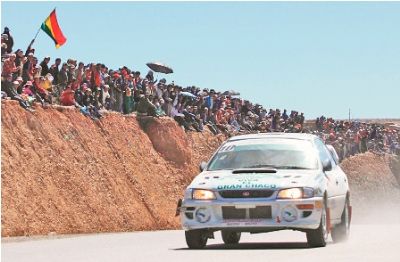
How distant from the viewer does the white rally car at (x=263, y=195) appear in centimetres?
1401

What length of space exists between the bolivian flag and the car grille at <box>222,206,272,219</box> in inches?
649

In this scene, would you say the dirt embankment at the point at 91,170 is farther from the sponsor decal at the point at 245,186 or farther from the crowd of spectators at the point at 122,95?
the sponsor decal at the point at 245,186

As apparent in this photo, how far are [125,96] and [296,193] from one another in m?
21.1

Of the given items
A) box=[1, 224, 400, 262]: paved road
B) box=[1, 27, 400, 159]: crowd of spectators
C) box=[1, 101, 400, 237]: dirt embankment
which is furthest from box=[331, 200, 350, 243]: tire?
box=[1, 27, 400, 159]: crowd of spectators

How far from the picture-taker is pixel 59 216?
2670 cm

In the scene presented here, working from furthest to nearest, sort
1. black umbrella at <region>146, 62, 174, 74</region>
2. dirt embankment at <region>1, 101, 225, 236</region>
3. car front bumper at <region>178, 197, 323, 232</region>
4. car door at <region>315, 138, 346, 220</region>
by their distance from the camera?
black umbrella at <region>146, 62, 174, 74</region> → dirt embankment at <region>1, 101, 225, 236</region> → car door at <region>315, 138, 346, 220</region> → car front bumper at <region>178, 197, 323, 232</region>

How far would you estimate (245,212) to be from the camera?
14070 mm

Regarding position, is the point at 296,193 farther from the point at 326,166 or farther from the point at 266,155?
the point at 266,155

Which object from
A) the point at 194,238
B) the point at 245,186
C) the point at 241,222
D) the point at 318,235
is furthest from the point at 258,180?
the point at 194,238

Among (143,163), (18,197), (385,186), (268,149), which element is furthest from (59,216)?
(385,186)

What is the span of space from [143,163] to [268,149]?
21.4 metres

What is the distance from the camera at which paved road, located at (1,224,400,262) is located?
12641mm

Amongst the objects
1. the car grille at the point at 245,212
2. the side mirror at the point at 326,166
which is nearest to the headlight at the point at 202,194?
the car grille at the point at 245,212

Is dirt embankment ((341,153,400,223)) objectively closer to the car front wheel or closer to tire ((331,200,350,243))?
tire ((331,200,350,243))
